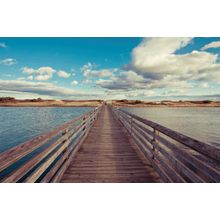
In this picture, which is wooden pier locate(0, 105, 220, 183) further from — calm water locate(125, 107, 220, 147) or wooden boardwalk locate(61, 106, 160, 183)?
calm water locate(125, 107, 220, 147)

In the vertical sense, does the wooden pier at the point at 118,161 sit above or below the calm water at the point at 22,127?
above

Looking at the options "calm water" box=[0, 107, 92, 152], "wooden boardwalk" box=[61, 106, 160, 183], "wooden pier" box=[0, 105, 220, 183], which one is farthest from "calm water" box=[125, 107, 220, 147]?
"calm water" box=[0, 107, 92, 152]

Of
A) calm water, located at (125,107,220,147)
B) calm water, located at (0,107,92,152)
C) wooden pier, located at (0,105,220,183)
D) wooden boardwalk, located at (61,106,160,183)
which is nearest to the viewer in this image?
wooden pier, located at (0,105,220,183)

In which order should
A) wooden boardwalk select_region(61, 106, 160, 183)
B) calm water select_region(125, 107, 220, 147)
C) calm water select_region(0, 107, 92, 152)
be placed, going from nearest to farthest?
wooden boardwalk select_region(61, 106, 160, 183)
calm water select_region(0, 107, 92, 152)
calm water select_region(125, 107, 220, 147)

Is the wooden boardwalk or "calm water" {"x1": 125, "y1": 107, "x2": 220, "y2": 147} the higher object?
the wooden boardwalk

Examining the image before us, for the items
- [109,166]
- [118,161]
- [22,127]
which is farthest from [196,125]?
[22,127]

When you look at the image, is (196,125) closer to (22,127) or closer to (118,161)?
(118,161)

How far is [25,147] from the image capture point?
1.98 meters

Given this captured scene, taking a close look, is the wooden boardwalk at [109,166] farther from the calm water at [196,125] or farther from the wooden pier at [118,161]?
the calm water at [196,125]

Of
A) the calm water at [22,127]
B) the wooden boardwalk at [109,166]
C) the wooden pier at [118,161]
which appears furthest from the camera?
the calm water at [22,127]

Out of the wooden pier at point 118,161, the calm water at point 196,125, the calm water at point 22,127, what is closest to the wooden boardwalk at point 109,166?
the wooden pier at point 118,161
